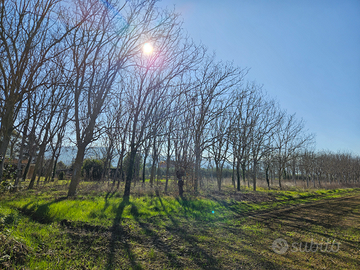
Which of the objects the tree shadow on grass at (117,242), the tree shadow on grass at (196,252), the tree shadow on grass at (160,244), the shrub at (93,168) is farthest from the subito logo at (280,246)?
the shrub at (93,168)

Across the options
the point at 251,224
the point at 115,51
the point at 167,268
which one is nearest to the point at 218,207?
the point at 251,224

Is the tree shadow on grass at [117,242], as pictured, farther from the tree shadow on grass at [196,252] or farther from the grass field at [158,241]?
the tree shadow on grass at [196,252]

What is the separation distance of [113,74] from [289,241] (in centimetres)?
943

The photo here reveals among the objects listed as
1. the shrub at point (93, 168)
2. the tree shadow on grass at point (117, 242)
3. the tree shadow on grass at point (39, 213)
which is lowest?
the tree shadow on grass at point (117, 242)

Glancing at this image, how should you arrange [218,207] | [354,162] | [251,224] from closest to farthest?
[251,224] < [218,207] < [354,162]

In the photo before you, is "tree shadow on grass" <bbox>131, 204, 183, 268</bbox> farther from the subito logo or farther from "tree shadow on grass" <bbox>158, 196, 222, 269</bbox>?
the subito logo

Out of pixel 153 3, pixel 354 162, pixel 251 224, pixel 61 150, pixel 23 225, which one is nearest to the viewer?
pixel 23 225

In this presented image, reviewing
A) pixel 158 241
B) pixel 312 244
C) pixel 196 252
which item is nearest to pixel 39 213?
pixel 158 241

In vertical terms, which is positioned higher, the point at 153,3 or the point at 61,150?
the point at 153,3

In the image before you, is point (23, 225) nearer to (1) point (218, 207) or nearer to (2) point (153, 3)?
(1) point (218, 207)

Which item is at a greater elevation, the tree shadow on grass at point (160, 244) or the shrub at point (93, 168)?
the shrub at point (93, 168)

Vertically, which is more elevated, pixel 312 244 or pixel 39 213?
pixel 39 213

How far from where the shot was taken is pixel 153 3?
346 inches

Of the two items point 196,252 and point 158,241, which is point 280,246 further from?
point 158,241
